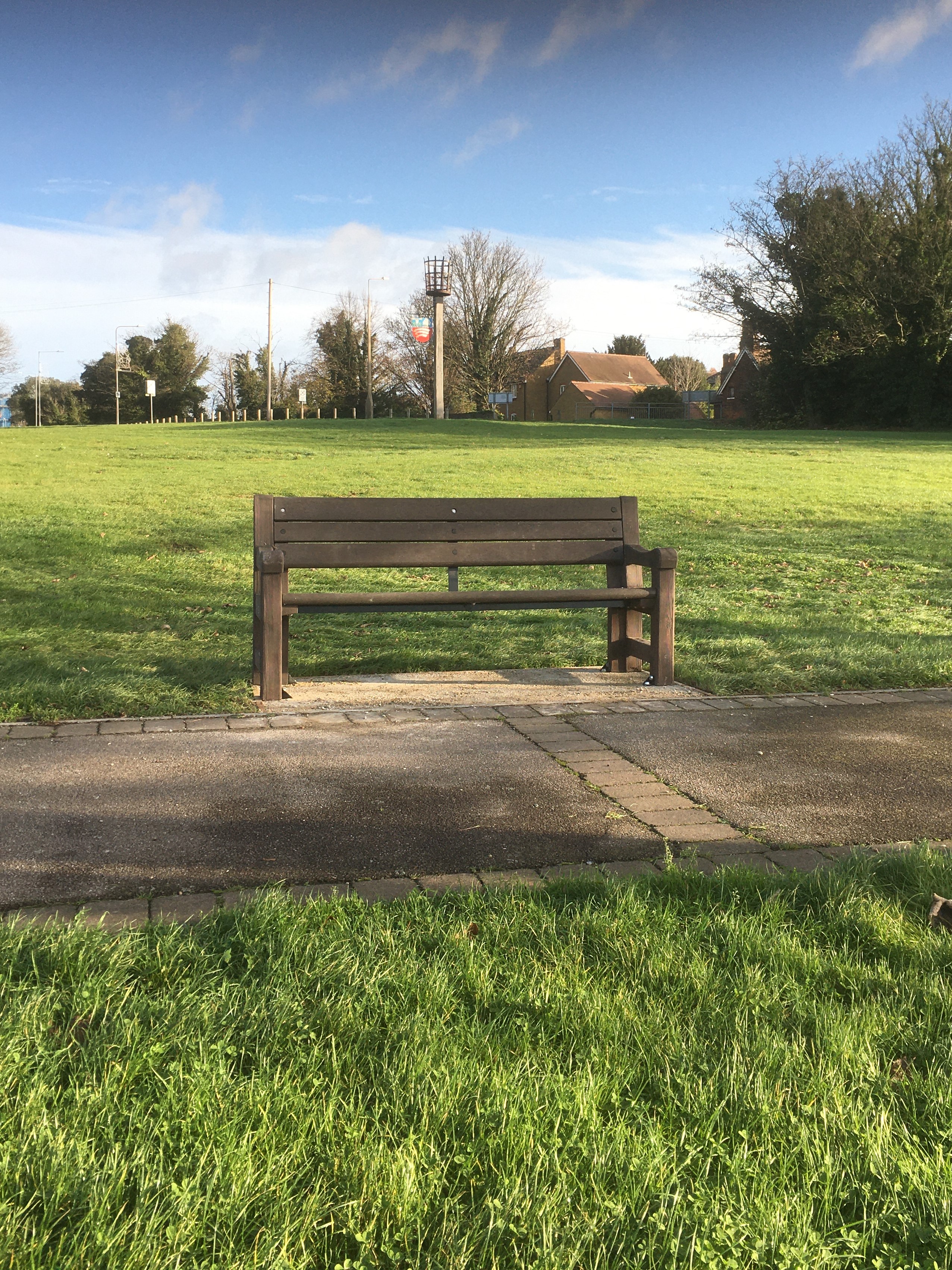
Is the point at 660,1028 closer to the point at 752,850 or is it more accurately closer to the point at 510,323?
the point at 752,850

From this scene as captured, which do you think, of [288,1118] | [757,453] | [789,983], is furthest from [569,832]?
[757,453]

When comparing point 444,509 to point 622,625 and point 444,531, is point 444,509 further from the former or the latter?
point 622,625

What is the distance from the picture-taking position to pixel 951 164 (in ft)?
144

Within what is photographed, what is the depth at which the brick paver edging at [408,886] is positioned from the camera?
307 cm

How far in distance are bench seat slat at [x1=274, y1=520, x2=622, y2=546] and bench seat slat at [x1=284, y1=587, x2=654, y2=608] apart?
1.11ft

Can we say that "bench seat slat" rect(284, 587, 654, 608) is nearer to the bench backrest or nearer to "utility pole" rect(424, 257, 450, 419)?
the bench backrest

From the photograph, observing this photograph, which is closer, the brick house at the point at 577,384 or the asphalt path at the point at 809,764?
the asphalt path at the point at 809,764

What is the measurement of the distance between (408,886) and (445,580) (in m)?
7.97

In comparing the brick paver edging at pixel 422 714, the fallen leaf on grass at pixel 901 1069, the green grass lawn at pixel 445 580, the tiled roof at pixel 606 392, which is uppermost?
the tiled roof at pixel 606 392

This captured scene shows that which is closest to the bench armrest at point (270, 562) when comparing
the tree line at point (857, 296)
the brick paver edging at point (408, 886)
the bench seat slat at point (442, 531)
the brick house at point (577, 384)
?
the bench seat slat at point (442, 531)

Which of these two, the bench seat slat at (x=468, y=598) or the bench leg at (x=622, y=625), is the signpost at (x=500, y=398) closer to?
the bench leg at (x=622, y=625)

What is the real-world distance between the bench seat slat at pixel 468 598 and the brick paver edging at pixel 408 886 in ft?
8.72

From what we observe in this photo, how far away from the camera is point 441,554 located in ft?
21.4

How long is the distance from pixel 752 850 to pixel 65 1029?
2.30m
